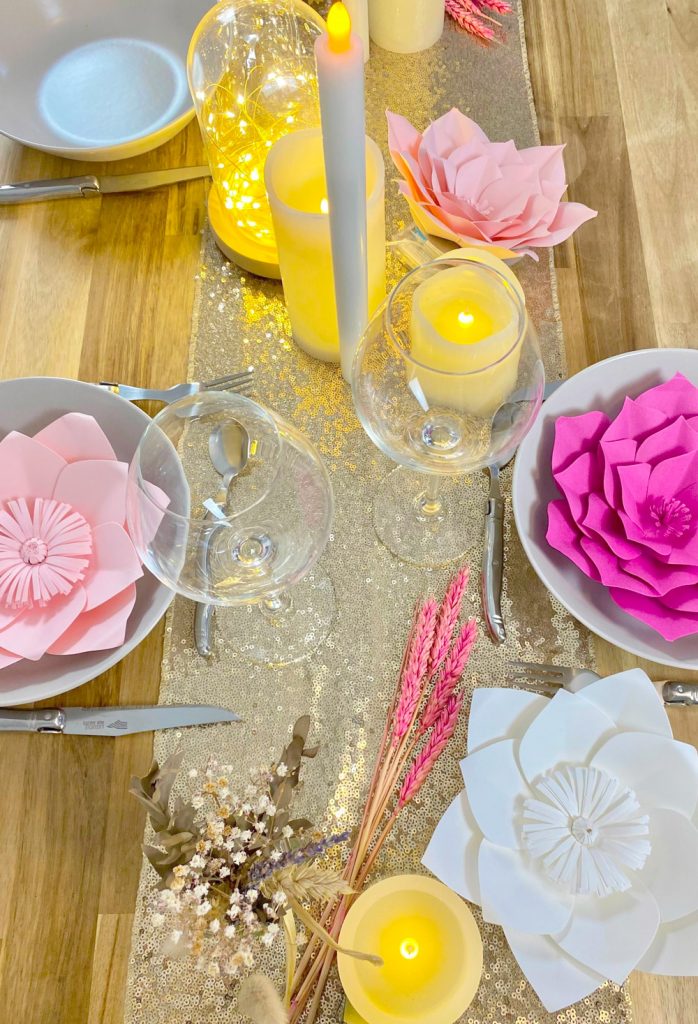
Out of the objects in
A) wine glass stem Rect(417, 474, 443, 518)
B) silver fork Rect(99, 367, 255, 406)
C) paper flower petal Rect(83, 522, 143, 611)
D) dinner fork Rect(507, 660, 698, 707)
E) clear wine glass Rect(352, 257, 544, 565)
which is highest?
clear wine glass Rect(352, 257, 544, 565)

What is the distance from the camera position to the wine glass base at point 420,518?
0.59 m

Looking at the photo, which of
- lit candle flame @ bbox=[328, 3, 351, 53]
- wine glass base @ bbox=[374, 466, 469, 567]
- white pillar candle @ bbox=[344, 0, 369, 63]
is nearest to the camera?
lit candle flame @ bbox=[328, 3, 351, 53]

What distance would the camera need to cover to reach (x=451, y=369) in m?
0.52

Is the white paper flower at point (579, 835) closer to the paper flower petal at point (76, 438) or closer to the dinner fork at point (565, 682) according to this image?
the dinner fork at point (565, 682)

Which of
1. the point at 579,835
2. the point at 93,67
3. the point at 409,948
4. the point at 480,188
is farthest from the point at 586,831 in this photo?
the point at 93,67

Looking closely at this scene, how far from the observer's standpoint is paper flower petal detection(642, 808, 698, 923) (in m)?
0.45

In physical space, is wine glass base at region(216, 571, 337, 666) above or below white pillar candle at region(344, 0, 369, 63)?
below

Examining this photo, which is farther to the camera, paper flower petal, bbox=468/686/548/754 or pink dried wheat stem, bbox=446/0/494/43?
pink dried wheat stem, bbox=446/0/494/43

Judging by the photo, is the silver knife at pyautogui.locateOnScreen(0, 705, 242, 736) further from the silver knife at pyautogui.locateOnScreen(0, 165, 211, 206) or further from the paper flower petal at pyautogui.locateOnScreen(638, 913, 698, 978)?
the silver knife at pyautogui.locateOnScreen(0, 165, 211, 206)

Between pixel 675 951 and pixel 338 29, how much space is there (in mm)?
488

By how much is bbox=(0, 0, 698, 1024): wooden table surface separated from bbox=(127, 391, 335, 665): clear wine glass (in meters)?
0.12

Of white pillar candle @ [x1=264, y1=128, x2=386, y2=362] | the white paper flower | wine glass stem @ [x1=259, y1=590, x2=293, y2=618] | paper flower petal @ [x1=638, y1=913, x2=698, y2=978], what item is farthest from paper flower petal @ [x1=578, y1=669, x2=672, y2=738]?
white pillar candle @ [x1=264, y1=128, x2=386, y2=362]

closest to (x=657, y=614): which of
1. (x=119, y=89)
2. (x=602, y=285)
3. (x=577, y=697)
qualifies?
(x=577, y=697)

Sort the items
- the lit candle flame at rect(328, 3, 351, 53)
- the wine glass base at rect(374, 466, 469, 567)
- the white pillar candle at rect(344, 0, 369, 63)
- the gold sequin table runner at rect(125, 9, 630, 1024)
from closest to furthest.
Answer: the lit candle flame at rect(328, 3, 351, 53) → the gold sequin table runner at rect(125, 9, 630, 1024) → the wine glass base at rect(374, 466, 469, 567) → the white pillar candle at rect(344, 0, 369, 63)
